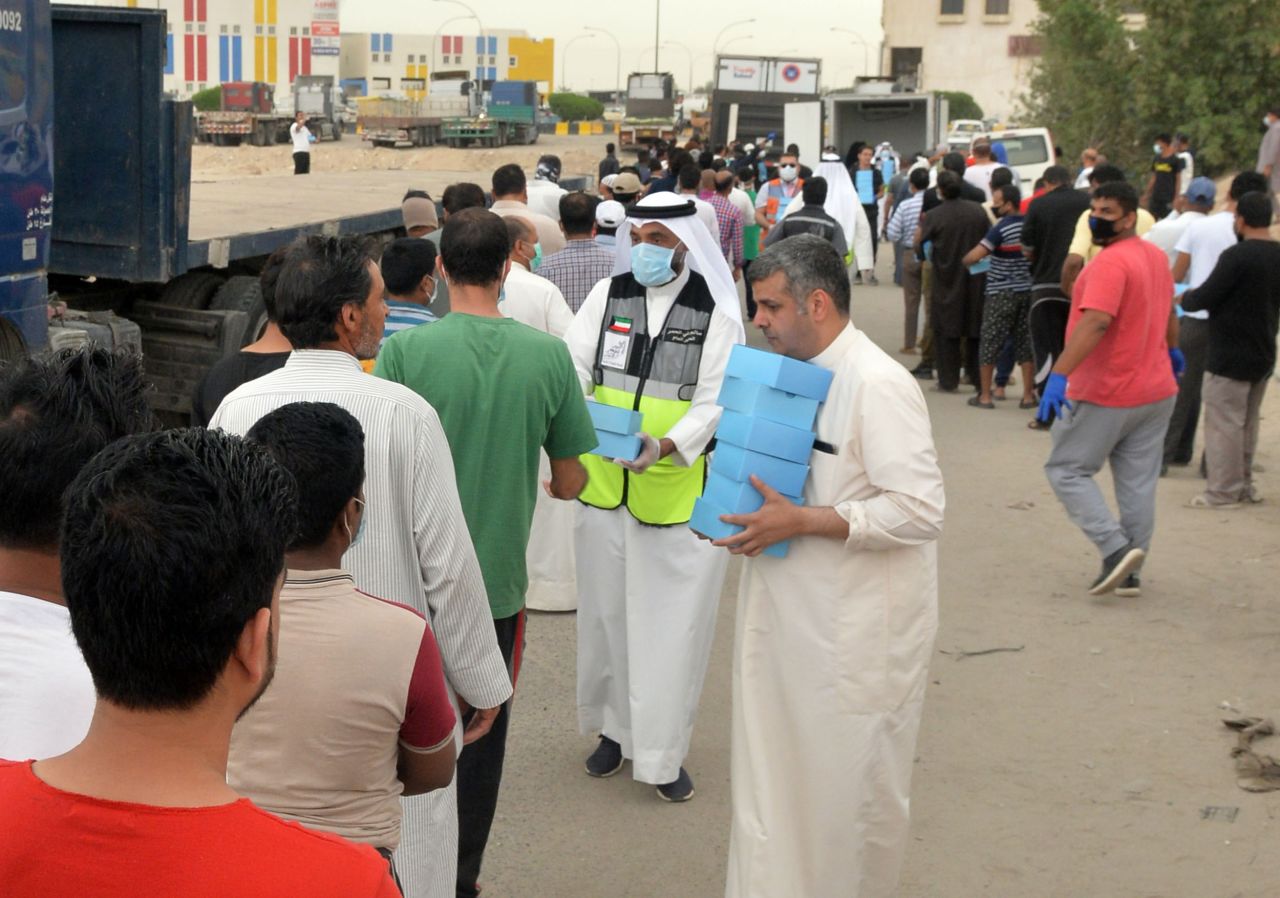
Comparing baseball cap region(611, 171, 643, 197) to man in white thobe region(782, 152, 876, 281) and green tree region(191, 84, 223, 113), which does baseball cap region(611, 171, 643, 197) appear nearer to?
man in white thobe region(782, 152, 876, 281)

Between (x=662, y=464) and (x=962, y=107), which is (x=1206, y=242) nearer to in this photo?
(x=662, y=464)

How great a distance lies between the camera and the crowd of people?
4.78ft

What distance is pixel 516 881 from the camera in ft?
14.5

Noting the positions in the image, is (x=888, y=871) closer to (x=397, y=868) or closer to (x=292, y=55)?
(x=397, y=868)

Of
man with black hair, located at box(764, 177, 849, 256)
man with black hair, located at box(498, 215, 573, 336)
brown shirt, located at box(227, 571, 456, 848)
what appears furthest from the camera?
man with black hair, located at box(764, 177, 849, 256)

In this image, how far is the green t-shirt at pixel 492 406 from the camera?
3.84 metres

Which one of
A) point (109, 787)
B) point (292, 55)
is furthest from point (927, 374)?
point (292, 55)

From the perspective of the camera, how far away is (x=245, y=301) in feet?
33.3

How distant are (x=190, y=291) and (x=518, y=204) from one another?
266 centimetres

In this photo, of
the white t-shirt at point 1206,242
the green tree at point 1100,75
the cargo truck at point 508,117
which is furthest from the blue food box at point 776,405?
the cargo truck at point 508,117

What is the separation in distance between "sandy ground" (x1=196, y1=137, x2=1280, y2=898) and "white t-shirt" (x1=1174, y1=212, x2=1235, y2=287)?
73.3 inches

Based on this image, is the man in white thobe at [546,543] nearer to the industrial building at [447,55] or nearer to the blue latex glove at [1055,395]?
the blue latex glove at [1055,395]

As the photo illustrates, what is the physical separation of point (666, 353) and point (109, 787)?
3.62 metres

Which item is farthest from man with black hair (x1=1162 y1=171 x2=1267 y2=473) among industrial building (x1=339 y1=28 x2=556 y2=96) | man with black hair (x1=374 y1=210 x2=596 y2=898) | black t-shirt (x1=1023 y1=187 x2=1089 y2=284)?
industrial building (x1=339 y1=28 x2=556 y2=96)
